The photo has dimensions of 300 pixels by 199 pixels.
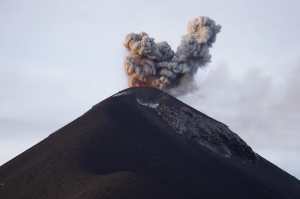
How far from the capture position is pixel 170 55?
287 ft

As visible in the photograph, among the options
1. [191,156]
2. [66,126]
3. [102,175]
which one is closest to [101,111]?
[66,126]

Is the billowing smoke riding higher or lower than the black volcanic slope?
higher

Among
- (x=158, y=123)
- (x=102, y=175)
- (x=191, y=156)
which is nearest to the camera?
(x=102, y=175)

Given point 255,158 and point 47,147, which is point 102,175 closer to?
point 47,147

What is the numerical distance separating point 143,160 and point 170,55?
24.9 m

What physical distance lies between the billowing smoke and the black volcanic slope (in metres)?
2.61

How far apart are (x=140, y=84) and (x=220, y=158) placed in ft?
61.5

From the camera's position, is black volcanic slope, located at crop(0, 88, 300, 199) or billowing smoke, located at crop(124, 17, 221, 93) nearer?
black volcanic slope, located at crop(0, 88, 300, 199)

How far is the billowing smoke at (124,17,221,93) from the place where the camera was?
278 ft

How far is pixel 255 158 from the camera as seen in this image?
8531 cm

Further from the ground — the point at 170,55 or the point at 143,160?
the point at 170,55

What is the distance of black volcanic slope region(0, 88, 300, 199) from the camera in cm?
5934

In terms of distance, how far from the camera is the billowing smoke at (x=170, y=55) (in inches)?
3337

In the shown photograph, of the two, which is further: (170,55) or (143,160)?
(170,55)
